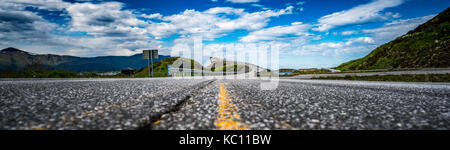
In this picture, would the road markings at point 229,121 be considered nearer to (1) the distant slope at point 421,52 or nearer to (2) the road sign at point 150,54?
(2) the road sign at point 150,54

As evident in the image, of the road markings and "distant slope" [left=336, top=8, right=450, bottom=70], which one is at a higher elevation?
"distant slope" [left=336, top=8, right=450, bottom=70]

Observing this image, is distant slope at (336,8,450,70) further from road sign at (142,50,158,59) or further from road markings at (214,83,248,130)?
road sign at (142,50,158,59)

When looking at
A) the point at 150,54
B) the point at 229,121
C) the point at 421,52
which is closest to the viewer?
the point at 229,121

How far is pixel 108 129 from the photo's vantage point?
6.53 feet

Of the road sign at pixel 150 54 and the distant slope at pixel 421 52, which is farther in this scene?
the distant slope at pixel 421 52

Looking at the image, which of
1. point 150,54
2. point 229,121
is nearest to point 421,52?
point 150,54

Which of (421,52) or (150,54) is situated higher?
(421,52)

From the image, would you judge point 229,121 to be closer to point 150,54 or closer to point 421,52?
point 150,54

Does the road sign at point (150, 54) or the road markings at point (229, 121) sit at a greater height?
the road sign at point (150, 54)

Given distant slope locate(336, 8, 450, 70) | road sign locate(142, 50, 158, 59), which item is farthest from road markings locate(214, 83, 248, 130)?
distant slope locate(336, 8, 450, 70)

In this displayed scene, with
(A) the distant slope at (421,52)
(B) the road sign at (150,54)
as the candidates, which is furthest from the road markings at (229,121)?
(A) the distant slope at (421,52)
